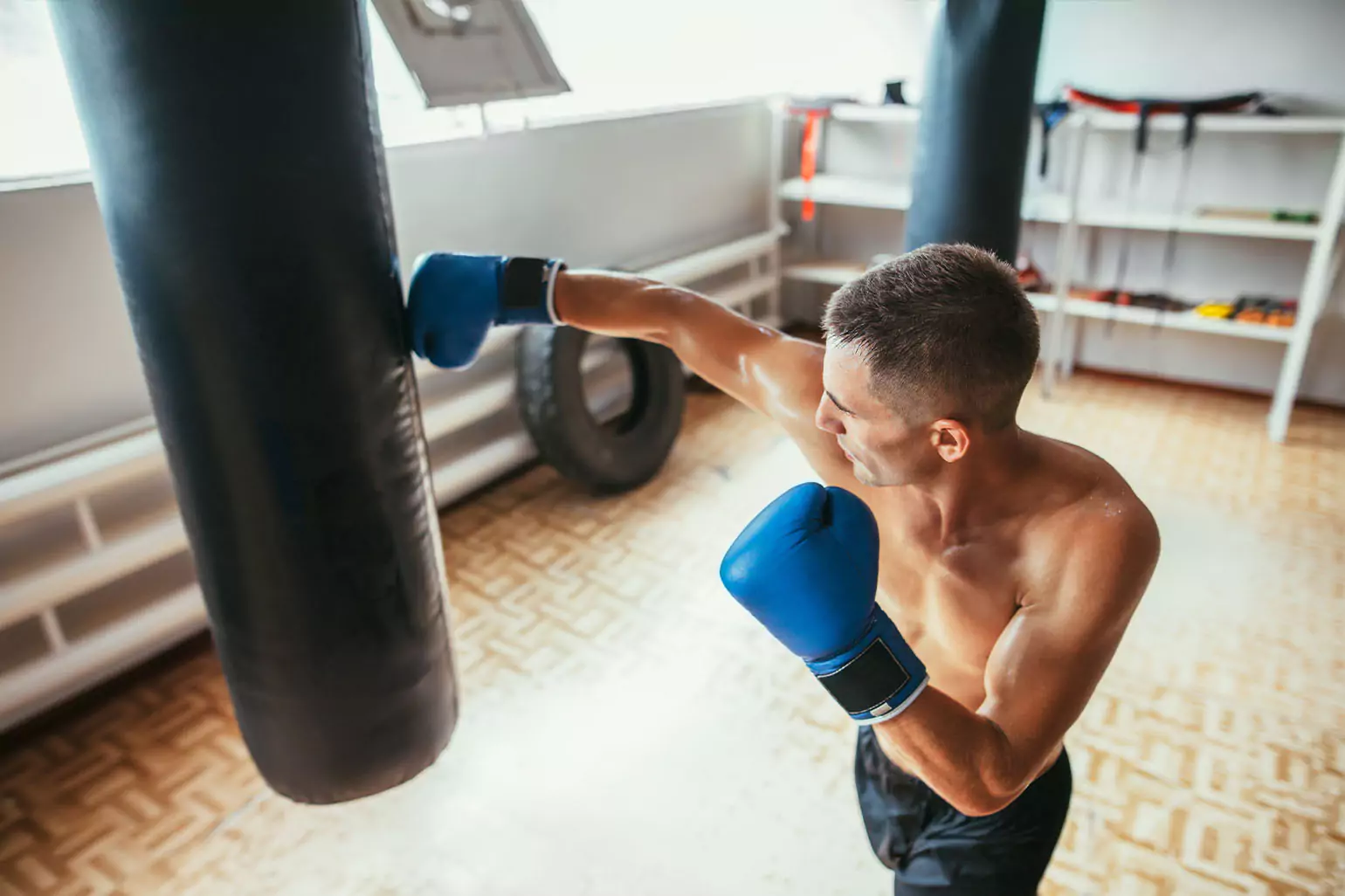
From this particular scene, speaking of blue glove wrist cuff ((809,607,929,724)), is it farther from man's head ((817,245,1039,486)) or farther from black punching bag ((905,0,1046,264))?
black punching bag ((905,0,1046,264))

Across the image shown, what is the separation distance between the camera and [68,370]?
235 centimetres

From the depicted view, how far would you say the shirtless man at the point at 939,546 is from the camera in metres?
0.98

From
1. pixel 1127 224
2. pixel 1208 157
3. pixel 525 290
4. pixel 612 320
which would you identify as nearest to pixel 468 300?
pixel 525 290

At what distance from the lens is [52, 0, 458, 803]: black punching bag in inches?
43.0

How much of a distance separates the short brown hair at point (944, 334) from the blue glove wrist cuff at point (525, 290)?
591 mm

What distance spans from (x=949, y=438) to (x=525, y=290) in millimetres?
757

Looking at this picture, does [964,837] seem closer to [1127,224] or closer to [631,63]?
[1127,224]

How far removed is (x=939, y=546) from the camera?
128 cm

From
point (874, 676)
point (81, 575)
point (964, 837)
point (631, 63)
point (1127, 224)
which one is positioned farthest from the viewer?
point (631, 63)

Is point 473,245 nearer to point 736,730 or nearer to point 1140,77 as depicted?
point 736,730

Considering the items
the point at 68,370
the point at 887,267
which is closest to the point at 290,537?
the point at 887,267

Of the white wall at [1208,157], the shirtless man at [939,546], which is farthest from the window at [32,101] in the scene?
the white wall at [1208,157]

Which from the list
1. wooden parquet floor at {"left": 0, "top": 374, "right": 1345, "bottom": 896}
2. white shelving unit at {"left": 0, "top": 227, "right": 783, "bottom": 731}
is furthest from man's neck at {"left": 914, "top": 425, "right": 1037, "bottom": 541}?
white shelving unit at {"left": 0, "top": 227, "right": 783, "bottom": 731}

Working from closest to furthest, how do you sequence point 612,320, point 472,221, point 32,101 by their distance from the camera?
point 612,320
point 32,101
point 472,221
